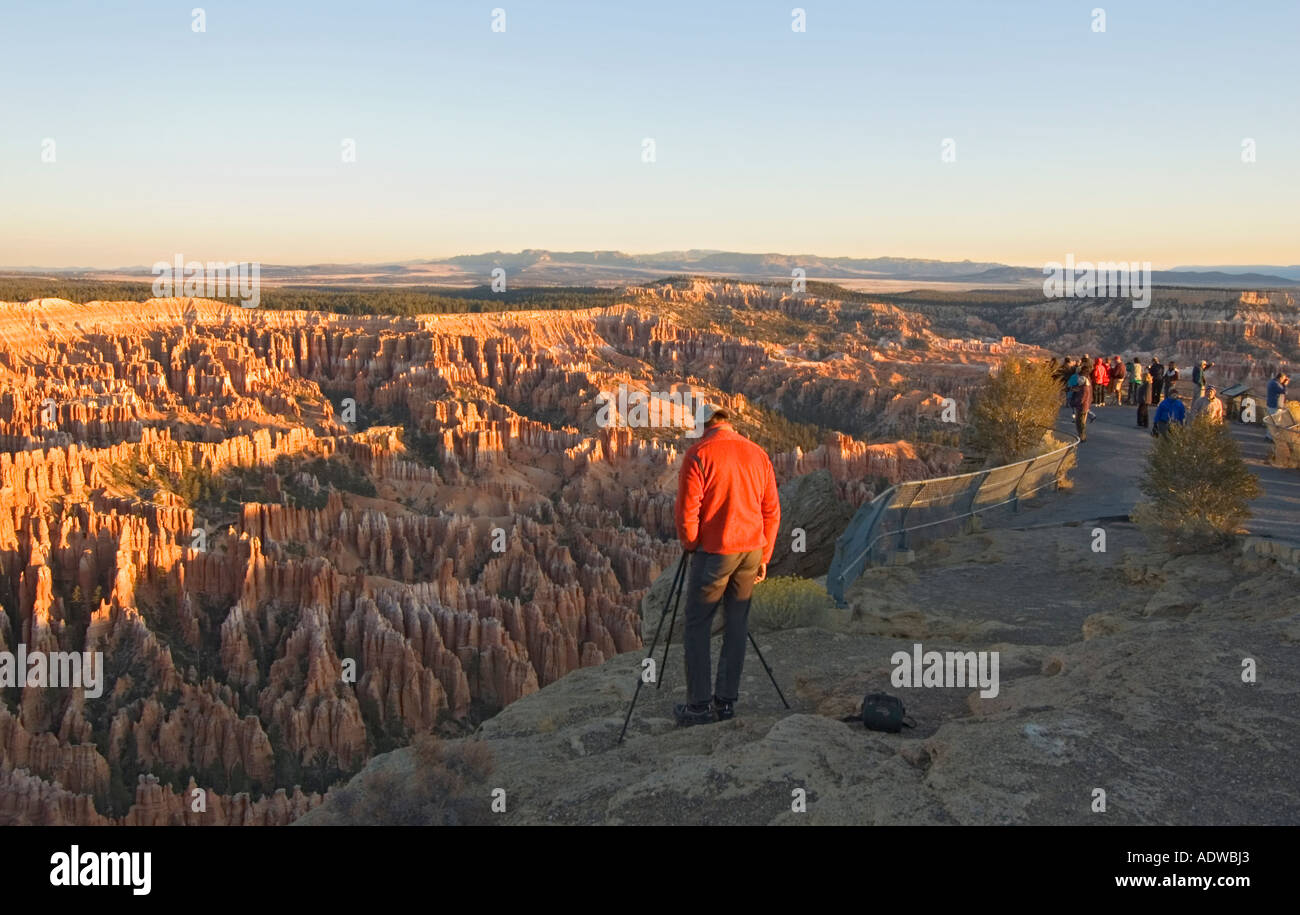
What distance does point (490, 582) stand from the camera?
43.5 metres

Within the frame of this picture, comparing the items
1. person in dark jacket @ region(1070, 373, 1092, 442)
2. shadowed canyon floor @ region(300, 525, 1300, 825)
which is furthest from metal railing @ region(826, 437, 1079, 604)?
person in dark jacket @ region(1070, 373, 1092, 442)

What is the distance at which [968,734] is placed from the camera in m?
6.72

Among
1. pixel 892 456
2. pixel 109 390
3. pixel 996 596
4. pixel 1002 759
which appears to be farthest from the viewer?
pixel 109 390

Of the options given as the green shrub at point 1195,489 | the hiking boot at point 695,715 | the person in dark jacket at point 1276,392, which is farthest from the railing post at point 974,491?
the person in dark jacket at point 1276,392

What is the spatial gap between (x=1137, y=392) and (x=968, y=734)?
2768 cm

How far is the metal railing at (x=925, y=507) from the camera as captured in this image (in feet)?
39.3

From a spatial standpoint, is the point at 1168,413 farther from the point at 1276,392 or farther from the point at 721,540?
the point at 721,540

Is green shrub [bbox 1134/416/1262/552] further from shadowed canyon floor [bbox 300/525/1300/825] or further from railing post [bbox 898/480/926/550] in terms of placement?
railing post [bbox 898/480/926/550]

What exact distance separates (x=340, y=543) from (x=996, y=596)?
37606 mm

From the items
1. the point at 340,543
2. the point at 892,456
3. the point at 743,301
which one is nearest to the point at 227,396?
the point at 340,543

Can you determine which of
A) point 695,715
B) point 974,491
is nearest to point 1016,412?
point 974,491

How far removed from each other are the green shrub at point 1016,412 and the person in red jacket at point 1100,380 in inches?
370

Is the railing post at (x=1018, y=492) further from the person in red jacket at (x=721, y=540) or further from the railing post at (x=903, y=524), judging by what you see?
the person in red jacket at (x=721, y=540)
